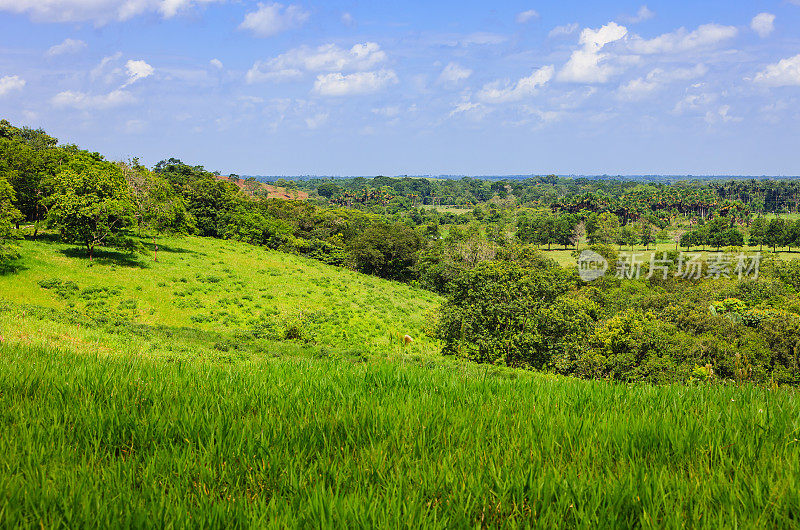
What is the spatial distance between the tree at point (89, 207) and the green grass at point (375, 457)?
110ft

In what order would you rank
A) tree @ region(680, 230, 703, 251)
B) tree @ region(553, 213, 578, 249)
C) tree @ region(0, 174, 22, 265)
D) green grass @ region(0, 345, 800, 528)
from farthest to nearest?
tree @ region(553, 213, 578, 249), tree @ region(680, 230, 703, 251), tree @ region(0, 174, 22, 265), green grass @ region(0, 345, 800, 528)

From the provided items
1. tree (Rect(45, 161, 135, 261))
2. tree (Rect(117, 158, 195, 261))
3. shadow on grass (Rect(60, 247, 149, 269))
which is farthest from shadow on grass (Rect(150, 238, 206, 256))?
Answer: tree (Rect(45, 161, 135, 261))

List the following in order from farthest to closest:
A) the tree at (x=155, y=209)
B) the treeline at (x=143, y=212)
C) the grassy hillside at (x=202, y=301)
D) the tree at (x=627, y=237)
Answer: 1. the tree at (x=627, y=237)
2. the tree at (x=155, y=209)
3. the treeline at (x=143, y=212)
4. the grassy hillside at (x=202, y=301)

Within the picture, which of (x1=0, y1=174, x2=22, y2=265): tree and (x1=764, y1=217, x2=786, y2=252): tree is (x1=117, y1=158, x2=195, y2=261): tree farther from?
(x1=764, y1=217, x2=786, y2=252): tree

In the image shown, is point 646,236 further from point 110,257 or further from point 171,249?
point 110,257

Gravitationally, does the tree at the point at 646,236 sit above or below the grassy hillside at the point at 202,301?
above

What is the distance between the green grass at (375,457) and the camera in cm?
178

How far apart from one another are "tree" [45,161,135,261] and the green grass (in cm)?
3340

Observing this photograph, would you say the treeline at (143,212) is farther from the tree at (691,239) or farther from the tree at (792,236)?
the tree at (792,236)

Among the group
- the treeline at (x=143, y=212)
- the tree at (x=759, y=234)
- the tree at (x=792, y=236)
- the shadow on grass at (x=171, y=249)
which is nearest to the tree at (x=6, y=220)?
the treeline at (x=143, y=212)

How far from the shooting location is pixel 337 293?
43.8m

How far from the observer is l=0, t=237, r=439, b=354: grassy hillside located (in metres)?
25.1

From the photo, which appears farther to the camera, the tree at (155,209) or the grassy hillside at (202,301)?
the tree at (155,209)

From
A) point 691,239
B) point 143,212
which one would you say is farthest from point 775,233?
point 143,212
